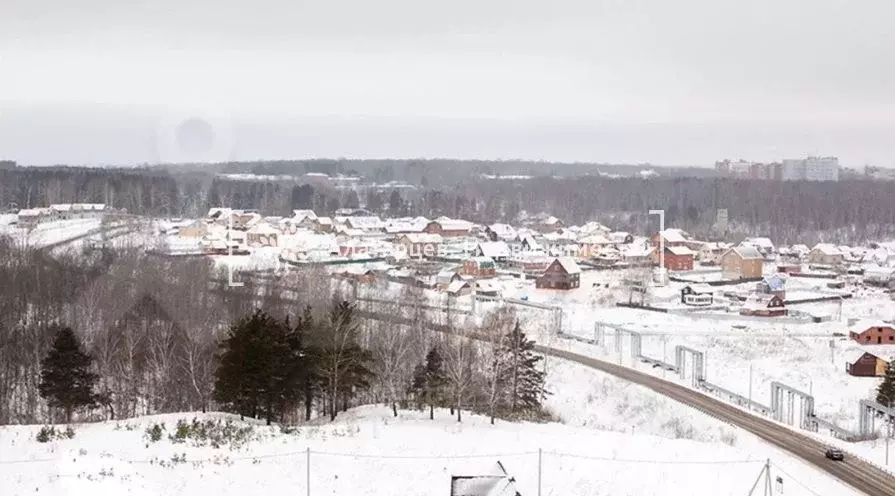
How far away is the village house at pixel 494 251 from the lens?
2934 centimetres

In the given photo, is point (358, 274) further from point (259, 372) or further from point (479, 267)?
point (259, 372)

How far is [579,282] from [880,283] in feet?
32.7

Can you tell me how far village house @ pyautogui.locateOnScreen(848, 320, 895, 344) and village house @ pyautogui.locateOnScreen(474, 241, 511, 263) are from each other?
43.9 ft

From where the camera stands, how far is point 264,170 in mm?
49094

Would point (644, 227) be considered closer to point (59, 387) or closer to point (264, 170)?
point (264, 170)

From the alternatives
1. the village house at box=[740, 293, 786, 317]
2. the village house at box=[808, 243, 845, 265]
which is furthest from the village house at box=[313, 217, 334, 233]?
the village house at box=[808, 243, 845, 265]

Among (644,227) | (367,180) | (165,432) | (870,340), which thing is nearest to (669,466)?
(165,432)

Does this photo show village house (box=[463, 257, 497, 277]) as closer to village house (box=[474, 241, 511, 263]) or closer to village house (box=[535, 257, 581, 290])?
village house (box=[474, 241, 511, 263])

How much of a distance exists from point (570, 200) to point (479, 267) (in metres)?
24.2

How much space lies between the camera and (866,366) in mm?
15367

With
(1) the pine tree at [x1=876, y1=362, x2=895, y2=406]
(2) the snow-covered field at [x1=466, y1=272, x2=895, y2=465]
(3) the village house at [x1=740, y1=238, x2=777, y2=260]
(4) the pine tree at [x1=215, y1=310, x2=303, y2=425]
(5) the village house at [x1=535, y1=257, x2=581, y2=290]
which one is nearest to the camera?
(4) the pine tree at [x1=215, y1=310, x2=303, y2=425]

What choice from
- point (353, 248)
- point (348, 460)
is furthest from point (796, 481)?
point (353, 248)

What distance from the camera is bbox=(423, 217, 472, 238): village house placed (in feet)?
116

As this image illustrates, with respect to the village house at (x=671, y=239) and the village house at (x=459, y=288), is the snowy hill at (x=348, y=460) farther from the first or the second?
the village house at (x=671, y=239)
